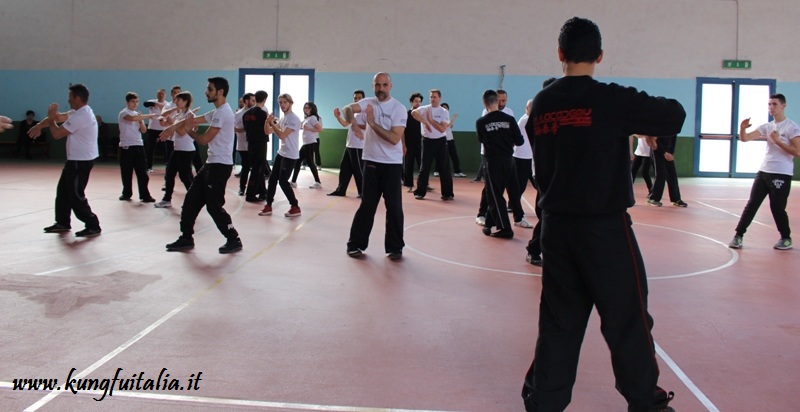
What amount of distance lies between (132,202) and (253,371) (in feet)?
25.3

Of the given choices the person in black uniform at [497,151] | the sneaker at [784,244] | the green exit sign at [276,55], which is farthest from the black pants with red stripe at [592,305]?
the green exit sign at [276,55]

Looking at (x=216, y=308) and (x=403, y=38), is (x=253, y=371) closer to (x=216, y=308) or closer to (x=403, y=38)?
(x=216, y=308)

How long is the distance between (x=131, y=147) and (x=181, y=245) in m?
4.21

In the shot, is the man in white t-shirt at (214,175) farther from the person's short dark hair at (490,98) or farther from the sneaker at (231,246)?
the person's short dark hair at (490,98)

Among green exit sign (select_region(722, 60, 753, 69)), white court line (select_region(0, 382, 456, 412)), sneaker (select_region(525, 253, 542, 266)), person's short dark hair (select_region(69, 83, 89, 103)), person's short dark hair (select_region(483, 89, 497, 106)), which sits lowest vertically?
white court line (select_region(0, 382, 456, 412))

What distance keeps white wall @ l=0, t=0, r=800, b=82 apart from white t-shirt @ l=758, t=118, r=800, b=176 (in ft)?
36.6

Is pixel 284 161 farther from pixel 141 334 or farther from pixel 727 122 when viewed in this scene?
pixel 727 122

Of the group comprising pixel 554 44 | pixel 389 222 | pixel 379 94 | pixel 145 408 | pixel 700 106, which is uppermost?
pixel 554 44

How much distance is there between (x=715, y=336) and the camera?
4.34 meters

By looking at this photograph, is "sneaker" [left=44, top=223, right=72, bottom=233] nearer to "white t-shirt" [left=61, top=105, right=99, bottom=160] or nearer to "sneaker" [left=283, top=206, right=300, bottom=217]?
"white t-shirt" [left=61, top=105, right=99, bottom=160]

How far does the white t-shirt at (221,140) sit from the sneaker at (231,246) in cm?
85

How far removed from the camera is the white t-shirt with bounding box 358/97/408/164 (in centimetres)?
651

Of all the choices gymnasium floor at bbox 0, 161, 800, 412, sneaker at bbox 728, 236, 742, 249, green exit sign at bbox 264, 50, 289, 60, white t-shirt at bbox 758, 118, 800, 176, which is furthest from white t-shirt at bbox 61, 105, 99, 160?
green exit sign at bbox 264, 50, 289, 60

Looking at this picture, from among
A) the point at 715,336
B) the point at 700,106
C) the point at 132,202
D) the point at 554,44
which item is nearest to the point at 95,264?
the point at 132,202
